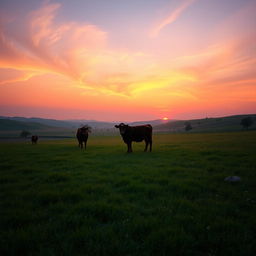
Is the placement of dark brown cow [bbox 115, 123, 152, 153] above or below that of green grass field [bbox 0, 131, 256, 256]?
above

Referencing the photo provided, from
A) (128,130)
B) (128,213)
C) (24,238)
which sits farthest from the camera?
(128,130)

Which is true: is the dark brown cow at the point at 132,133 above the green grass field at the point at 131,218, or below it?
above

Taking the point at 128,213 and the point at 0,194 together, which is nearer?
the point at 128,213

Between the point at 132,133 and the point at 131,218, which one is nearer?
the point at 131,218

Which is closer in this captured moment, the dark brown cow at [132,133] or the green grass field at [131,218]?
the green grass field at [131,218]

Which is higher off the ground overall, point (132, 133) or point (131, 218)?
point (132, 133)

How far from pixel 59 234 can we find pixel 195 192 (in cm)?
447

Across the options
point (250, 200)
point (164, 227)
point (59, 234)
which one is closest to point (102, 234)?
point (59, 234)

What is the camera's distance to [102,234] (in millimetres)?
3395

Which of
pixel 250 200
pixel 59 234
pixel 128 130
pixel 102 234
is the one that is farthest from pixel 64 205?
pixel 128 130

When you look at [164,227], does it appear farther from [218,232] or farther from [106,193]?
[106,193]

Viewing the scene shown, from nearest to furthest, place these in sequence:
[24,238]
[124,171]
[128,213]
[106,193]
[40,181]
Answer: [24,238], [128,213], [106,193], [40,181], [124,171]

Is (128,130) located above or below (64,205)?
above

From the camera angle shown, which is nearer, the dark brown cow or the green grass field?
the green grass field
